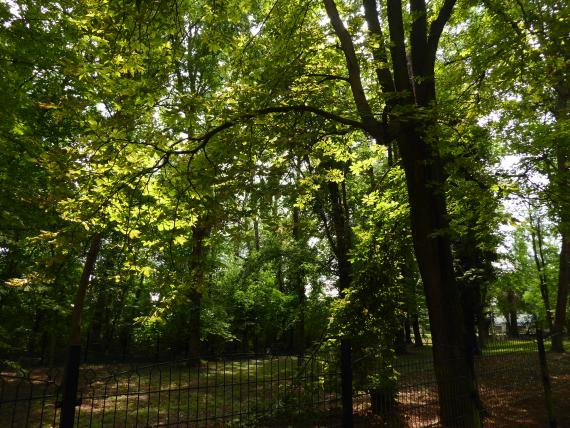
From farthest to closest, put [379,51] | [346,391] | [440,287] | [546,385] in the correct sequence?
1. [546,385]
2. [379,51]
3. [440,287]
4. [346,391]

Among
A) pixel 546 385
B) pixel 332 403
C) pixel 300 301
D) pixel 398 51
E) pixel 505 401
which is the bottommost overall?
pixel 505 401

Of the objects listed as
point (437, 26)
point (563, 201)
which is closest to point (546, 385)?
point (563, 201)

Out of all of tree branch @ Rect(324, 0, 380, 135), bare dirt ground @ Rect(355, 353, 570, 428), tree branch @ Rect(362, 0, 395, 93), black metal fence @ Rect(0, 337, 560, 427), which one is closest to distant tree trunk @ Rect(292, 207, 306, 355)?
black metal fence @ Rect(0, 337, 560, 427)

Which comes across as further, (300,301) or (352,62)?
(300,301)

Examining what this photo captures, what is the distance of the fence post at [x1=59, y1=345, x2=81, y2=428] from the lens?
12.3ft

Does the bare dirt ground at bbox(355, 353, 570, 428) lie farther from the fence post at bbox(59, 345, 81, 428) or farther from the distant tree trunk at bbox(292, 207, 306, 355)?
the distant tree trunk at bbox(292, 207, 306, 355)

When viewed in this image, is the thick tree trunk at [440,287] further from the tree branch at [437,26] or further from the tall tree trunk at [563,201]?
the tall tree trunk at [563,201]

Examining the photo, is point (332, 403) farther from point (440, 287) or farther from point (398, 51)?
point (398, 51)

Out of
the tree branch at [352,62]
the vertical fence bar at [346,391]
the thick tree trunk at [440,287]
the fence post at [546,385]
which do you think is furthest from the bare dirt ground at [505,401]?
the tree branch at [352,62]

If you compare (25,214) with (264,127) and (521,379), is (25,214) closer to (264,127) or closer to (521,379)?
(264,127)

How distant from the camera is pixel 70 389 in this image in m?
3.79

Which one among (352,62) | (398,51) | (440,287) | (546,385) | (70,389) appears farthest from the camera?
(546,385)

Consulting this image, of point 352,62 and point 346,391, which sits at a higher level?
point 352,62

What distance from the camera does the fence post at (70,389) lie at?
3.74 metres
